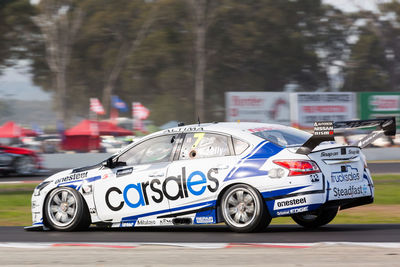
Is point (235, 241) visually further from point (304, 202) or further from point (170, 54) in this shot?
point (170, 54)

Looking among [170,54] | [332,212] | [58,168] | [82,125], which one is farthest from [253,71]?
[332,212]

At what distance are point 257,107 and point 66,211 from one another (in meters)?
29.7

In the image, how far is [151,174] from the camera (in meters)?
8.59

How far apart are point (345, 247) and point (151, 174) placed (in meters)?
3.02

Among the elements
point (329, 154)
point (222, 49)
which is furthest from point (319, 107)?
point (329, 154)

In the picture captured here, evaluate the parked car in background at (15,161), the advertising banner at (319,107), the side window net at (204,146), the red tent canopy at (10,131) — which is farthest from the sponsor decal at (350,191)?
the red tent canopy at (10,131)

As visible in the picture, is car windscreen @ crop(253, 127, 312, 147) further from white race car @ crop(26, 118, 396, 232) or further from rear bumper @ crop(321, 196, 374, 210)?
rear bumper @ crop(321, 196, 374, 210)

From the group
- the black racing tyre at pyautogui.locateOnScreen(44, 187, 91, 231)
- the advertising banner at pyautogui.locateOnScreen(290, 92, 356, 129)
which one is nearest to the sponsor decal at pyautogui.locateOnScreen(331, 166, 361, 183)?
the black racing tyre at pyautogui.locateOnScreen(44, 187, 91, 231)

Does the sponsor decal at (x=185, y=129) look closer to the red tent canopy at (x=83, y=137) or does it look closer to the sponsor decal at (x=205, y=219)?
the sponsor decal at (x=205, y=219)

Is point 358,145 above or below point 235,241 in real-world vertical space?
above

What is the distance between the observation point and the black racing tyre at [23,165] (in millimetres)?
21953

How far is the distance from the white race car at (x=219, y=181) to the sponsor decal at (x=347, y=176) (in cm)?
1

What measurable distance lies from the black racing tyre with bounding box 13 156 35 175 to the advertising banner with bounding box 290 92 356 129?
19605 millimetres

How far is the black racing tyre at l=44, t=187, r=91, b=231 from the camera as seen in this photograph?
8.95 metres
